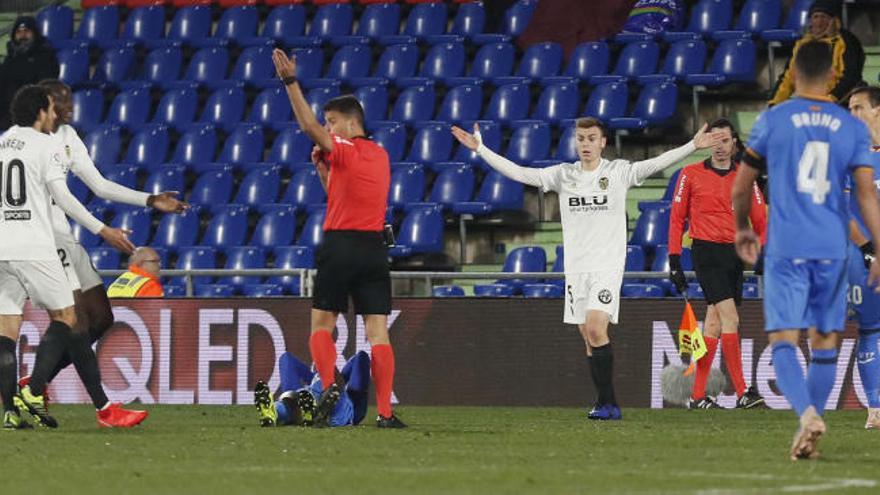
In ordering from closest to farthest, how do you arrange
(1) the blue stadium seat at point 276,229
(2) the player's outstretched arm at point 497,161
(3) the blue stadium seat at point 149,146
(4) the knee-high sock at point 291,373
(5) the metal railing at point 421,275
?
(4) the knee-high sock at point 291,373
(2) the player's outstretched arm at point 497,161
(5) the metal railing at point 421,275
(1) the blue stadium seat at point 276,229
(3) the blue stadium seat at point 149,146

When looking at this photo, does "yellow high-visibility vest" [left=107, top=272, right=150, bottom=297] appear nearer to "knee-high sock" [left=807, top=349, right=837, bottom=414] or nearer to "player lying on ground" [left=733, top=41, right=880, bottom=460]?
"knee-high sock" [left=807, top=349, right=837, bottom=414]

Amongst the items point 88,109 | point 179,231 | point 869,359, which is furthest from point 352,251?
point 88,109

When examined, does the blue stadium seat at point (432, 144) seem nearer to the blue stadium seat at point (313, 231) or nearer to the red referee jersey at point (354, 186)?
the blue stadium seat at point (313, 231)

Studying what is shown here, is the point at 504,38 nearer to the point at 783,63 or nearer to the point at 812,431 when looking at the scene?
the point at 783,63

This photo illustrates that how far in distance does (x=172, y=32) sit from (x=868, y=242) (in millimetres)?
15191

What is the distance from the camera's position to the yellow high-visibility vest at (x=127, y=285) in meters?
18.0

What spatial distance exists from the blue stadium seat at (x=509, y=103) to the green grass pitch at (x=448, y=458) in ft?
26.8

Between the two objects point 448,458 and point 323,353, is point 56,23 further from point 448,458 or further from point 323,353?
point 448,458

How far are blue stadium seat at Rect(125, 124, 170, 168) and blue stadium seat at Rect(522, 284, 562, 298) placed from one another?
628 centimetres

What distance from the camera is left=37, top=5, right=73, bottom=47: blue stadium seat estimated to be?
2589 cm

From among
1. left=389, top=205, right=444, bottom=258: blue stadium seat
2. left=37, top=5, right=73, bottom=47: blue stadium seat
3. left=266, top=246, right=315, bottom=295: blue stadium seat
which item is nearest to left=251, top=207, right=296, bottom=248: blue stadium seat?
left=266, top=246, right=315, bottom=295: blue stadium seat

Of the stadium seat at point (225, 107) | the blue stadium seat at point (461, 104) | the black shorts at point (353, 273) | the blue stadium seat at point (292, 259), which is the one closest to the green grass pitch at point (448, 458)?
the black shorts at point (353, 273)

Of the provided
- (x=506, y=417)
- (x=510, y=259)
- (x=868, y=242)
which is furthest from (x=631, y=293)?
(x=868, y=242)

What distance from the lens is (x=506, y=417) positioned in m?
14.9
